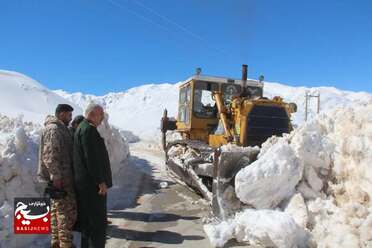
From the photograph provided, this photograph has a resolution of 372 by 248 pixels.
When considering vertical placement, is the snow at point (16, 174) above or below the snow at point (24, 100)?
below

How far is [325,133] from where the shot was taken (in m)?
6.67

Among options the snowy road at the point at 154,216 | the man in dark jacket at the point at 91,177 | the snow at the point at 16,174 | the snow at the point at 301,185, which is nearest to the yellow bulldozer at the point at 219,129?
the snowy road at the point at 154,216

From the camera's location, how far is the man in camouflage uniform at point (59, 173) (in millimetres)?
4605

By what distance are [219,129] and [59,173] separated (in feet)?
18.3

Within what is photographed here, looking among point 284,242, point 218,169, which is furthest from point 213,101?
point 284,242

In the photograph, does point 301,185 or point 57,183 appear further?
point 301,185

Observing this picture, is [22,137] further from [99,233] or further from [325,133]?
[325,133]

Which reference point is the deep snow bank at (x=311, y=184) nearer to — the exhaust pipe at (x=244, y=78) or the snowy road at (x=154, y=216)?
the snowy road at (x=154, y=216)

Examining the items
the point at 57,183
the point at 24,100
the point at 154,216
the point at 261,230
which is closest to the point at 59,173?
the point at 57,183

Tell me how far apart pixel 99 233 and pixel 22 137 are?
294cm

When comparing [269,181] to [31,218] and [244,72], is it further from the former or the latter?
[244,72]

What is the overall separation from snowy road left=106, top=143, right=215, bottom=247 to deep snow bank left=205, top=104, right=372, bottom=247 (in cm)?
53

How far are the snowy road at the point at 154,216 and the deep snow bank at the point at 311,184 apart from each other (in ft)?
1.75

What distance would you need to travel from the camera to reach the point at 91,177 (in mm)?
4418
